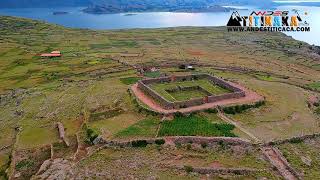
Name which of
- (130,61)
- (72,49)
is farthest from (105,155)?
(72,49)

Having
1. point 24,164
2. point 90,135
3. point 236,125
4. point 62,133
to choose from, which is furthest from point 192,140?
point 24,164

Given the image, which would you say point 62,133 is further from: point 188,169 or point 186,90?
point 186,90

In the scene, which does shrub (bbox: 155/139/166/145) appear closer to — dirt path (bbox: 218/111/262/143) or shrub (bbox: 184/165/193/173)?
shrub (bbox: 184/165/193/173)

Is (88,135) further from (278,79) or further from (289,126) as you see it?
(278,79)

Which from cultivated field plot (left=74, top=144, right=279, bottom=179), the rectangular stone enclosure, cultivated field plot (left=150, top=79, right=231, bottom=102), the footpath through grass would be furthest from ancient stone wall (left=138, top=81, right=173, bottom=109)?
cultivated field plot (left=74, top=144, right=279, bottom=179)

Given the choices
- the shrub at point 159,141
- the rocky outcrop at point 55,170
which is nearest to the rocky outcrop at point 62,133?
the rocky outcrop at point 55,170

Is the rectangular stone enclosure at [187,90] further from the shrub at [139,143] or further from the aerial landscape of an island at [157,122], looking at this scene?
the shrub at [139,143]
